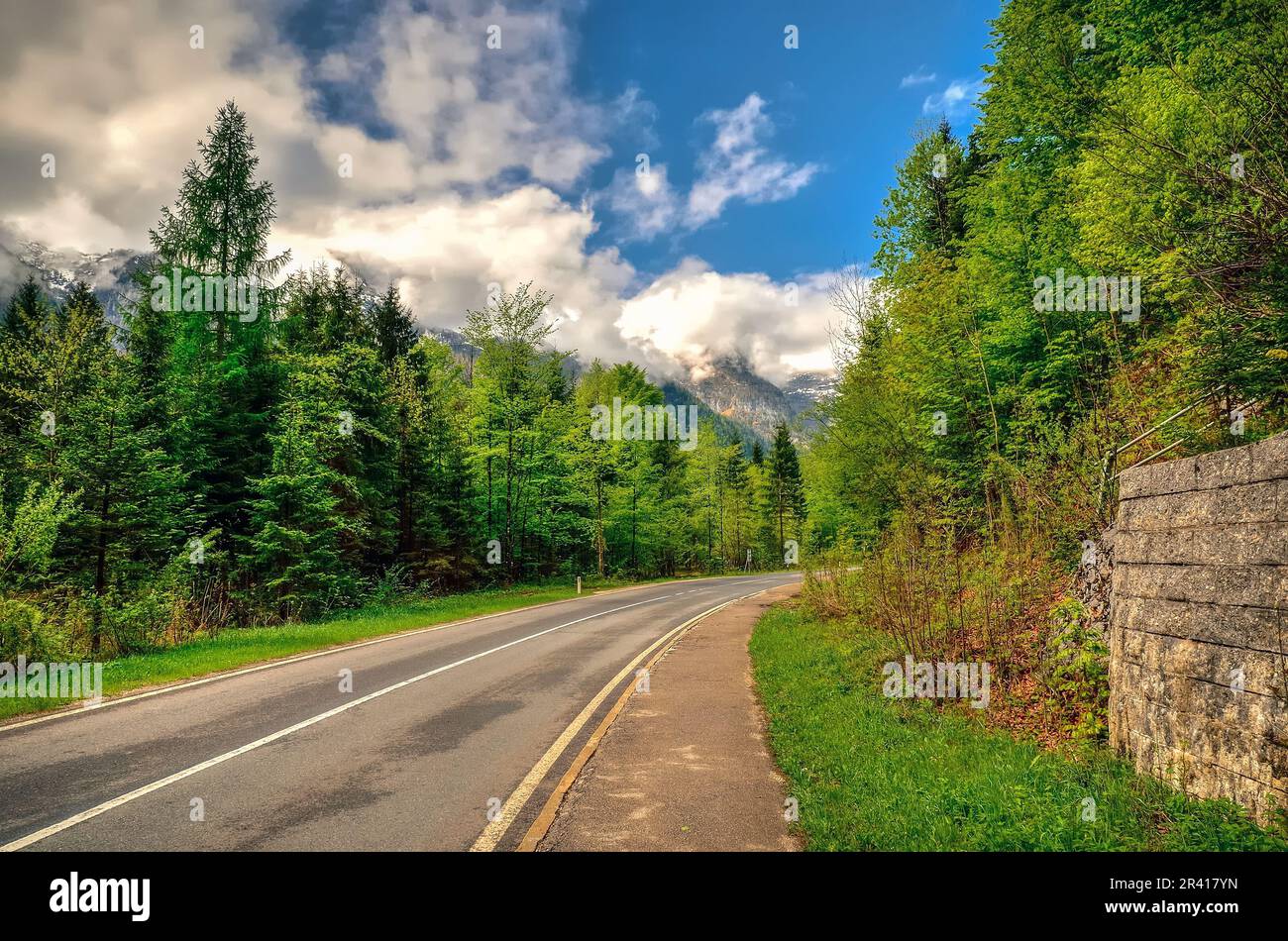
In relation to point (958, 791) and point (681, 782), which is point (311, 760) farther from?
point (958, 791)

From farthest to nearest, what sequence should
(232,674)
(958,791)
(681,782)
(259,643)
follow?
1. (259,643)
2. (232,674)
3. (681,782)
4. (958,791)

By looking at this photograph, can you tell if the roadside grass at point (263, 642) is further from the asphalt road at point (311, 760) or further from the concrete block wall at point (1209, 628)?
the concrete block wall at point (1209, 628)

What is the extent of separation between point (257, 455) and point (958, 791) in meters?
20.8

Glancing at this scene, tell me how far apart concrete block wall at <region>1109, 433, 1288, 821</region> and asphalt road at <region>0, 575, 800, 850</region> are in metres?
4.93

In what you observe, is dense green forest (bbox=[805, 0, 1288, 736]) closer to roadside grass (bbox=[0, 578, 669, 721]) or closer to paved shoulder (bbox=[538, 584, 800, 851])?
paved shoulder (bbox=[538, 584, 800, 851])

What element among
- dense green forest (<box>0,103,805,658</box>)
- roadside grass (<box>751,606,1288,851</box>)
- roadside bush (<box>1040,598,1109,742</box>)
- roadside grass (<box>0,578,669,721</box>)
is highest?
dense green forest (<box>0,103,805,658</box>)

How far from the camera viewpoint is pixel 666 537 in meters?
44.0

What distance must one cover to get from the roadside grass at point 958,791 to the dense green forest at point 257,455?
11.6 metres

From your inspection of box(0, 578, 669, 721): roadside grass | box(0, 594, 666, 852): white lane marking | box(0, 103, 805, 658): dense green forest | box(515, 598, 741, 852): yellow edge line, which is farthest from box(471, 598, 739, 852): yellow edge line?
box(0, 103, 805, 658): dense green forest

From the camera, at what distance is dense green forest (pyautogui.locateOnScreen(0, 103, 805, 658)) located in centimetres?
1164

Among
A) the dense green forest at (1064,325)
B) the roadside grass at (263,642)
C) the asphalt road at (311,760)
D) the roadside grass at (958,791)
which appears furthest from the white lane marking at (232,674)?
the dense green forest at (1064,325)

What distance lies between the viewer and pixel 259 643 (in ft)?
40.8

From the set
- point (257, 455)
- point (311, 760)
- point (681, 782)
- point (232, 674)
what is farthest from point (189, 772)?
point (257, 455)
